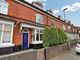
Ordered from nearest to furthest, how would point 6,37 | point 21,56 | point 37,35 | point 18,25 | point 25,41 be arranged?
1. point 21,56
2. point 6,37
3. point 18,25
4. point 25,41
5. point 37,35

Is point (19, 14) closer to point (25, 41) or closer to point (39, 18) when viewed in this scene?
point (25, 41)

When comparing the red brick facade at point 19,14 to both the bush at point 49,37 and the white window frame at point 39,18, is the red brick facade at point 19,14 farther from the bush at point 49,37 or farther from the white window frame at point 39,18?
the bush at point 49,37

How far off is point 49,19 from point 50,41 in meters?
10.1

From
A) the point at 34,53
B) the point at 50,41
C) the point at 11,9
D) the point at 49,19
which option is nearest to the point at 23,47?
the point at 50,41

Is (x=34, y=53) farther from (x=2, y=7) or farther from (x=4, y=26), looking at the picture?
(x=2, y=7)

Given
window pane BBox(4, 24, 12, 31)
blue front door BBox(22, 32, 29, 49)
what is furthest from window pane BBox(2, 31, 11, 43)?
blue front door BBox(22, 32, 29, 49)

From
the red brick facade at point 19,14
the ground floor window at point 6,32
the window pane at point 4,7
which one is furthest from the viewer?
the red brick facade at point 19,14

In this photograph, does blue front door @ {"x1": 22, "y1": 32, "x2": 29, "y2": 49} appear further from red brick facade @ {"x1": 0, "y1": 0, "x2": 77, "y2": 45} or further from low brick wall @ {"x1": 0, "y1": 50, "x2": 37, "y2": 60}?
low brick wall @ {"x1": 0, "y1": 50, "x2": 37, "y2": 60}

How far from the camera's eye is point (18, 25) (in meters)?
13.7

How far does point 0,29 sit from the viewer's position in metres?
11.0

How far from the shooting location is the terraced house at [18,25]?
11457 millimetres

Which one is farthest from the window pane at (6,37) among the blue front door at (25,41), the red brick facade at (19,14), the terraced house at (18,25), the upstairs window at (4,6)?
the blue front door at (25,41)

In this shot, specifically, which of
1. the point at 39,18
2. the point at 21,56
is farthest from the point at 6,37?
the point at 39,18

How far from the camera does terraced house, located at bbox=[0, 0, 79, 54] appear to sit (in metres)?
11.5
